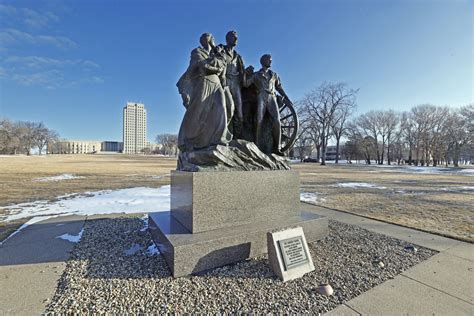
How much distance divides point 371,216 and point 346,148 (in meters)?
64.6

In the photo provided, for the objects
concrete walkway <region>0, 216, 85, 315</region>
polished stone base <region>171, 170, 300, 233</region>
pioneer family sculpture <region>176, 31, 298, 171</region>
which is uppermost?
pioneer family sculpture <region>176, 31, 298, 171</region>

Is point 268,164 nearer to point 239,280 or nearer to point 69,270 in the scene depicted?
point 239,280

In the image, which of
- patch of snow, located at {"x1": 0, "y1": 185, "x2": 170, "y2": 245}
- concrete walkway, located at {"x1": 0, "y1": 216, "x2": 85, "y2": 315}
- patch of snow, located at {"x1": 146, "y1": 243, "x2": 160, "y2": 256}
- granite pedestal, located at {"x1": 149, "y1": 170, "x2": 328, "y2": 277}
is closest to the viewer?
concrete walkway, located at {"x1": 0, "y1": 216, "x2": 85, "y2": 315}

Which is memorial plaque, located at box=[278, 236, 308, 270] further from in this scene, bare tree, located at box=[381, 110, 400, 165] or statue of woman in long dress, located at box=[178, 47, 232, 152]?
bare tree, located at box=[381, 110, 400, 165]

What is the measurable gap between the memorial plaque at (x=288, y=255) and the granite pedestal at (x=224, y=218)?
43 centimetres

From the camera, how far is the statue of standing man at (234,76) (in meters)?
4.44

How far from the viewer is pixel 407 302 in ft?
7.50

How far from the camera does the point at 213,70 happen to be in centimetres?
383

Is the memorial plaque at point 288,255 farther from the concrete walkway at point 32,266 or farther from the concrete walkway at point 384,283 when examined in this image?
the concrete walkway at point 32,266

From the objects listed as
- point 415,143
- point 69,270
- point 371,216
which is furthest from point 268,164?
point 415,143

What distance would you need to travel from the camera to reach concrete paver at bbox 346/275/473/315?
2.15m

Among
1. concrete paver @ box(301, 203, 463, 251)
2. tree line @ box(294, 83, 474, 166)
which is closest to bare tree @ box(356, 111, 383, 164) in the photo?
tree line @ box(294, 83, 474, 166)

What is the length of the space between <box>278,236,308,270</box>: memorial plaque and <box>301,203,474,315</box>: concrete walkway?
2.21 feet

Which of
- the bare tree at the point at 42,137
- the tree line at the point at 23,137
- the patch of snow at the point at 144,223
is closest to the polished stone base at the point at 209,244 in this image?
the patch of snow at the point at 144,223
